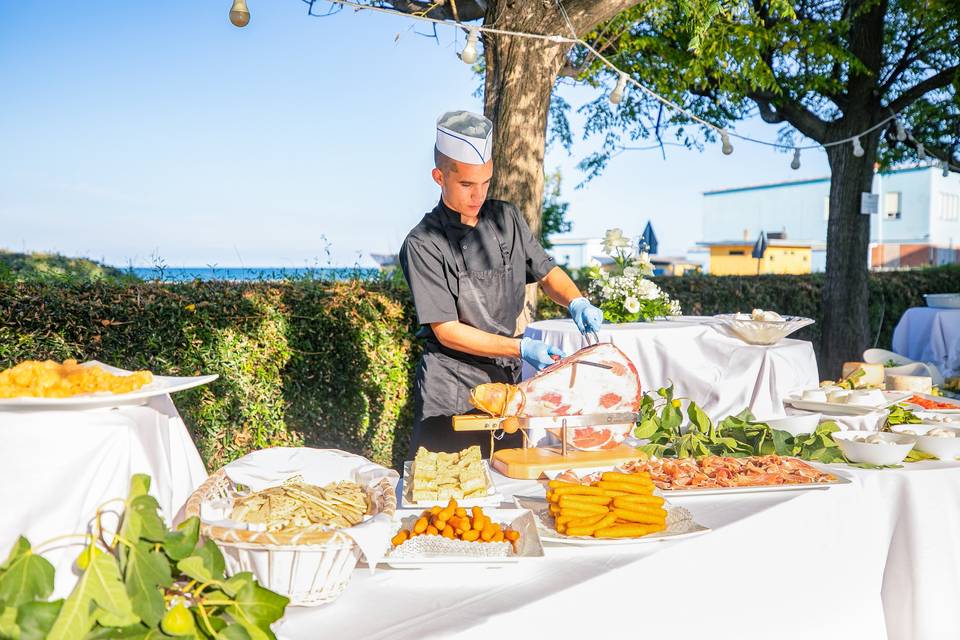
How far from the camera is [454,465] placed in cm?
191

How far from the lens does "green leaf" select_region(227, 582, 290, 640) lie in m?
1.04

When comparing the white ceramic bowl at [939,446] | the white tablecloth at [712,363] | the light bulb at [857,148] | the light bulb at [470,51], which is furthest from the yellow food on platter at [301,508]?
the light bulb at [857,148]

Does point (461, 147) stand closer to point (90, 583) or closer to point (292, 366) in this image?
point (90, 583)

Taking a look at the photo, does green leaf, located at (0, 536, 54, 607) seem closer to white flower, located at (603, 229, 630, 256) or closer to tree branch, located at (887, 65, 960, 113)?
white flower, located at (603, 229, 630, 256)

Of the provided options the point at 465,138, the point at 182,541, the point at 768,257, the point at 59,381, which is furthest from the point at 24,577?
the point at 768,257

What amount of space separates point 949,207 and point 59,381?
53.3 m

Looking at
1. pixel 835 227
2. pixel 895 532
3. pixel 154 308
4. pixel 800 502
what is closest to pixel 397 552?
pixel 800 502

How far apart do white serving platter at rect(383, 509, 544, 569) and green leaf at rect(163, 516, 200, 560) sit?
0.40 meters

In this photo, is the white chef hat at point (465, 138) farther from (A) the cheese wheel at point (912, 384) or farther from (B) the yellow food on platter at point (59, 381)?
(A) the cheese wheel at point (912, 384)

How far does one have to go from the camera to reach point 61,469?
1349 millimetres

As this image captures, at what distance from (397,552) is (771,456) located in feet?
4.03

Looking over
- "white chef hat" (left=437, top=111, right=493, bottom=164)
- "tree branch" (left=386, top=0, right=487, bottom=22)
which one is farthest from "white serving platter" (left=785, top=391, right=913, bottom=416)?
"tree branch" (left=386, top=0, right=487, bottom=22)

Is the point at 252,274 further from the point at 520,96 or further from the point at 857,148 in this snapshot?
the point at 857,148

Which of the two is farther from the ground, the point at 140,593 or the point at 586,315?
the point at 586,315
